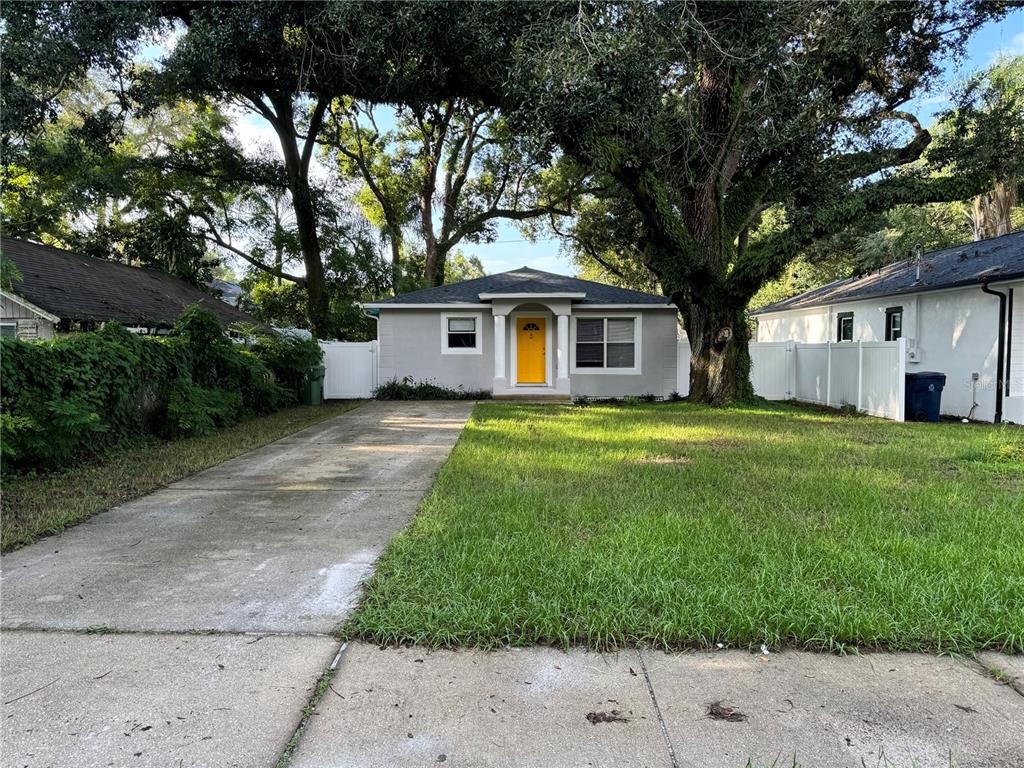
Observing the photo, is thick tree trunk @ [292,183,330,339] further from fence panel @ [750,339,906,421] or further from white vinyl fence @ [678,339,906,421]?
fence panel @ [750,339,906,421]

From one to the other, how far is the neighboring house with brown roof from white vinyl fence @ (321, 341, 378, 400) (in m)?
3.49

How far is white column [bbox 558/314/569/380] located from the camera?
14922mm

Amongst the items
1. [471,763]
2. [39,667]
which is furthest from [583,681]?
[39,667]

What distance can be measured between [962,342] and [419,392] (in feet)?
39.8

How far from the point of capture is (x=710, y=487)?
17.8 ft

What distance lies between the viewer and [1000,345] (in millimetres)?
10578

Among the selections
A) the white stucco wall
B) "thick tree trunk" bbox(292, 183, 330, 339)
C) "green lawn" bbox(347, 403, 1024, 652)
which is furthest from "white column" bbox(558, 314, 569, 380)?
"thick tree trunk" bbox(292, 183, 330, 339)

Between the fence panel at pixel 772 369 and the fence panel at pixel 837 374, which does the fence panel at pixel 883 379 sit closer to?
the fence panel at pixel 837 374

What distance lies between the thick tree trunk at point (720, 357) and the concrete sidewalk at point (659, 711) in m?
10.7

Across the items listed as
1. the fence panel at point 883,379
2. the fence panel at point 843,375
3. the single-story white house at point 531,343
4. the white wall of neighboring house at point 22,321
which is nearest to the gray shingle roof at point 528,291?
the single-story white house at point 531,343

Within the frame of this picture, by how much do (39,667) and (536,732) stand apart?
221cm

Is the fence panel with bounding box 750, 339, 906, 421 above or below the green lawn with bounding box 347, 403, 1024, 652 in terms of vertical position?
above

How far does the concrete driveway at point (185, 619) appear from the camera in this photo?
6.90 ft

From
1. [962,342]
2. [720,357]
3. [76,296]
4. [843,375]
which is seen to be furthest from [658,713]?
[76,296]
